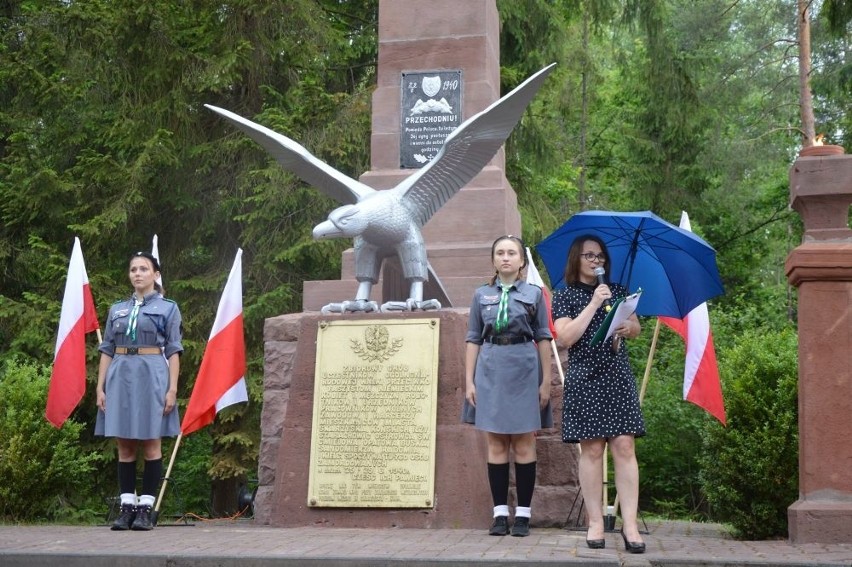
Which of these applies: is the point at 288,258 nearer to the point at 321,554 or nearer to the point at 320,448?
A: the point at 320,448

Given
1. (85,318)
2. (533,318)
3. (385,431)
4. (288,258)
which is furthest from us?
(288,258)

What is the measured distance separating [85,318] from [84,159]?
5.32 meters

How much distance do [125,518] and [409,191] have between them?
8.31 feet

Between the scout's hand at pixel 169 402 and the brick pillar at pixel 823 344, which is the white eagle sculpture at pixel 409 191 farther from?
the brick pillar at pixel 823 344

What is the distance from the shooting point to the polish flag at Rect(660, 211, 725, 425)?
21.3 ft

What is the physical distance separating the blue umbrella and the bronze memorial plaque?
103 centimetres

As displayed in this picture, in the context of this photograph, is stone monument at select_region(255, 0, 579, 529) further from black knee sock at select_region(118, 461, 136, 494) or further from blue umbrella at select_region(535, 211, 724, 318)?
blue umbrella at select_region(535, 211, 724, 318)

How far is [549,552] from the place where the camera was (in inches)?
190

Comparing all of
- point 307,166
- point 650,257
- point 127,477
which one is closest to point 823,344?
point 650,257

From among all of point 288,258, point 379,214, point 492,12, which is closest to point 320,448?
point 379,214

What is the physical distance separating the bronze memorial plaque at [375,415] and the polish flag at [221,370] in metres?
0.97

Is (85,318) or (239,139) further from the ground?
(239,139)

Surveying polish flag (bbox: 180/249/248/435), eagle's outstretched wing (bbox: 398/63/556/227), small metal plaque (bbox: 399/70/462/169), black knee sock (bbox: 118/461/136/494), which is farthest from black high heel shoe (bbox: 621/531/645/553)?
small metal plaque (bbox: 399/70/462/169)

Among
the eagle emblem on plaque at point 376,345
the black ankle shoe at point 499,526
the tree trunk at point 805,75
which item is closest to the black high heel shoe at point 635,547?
the black ankle shoe at point 499,526
